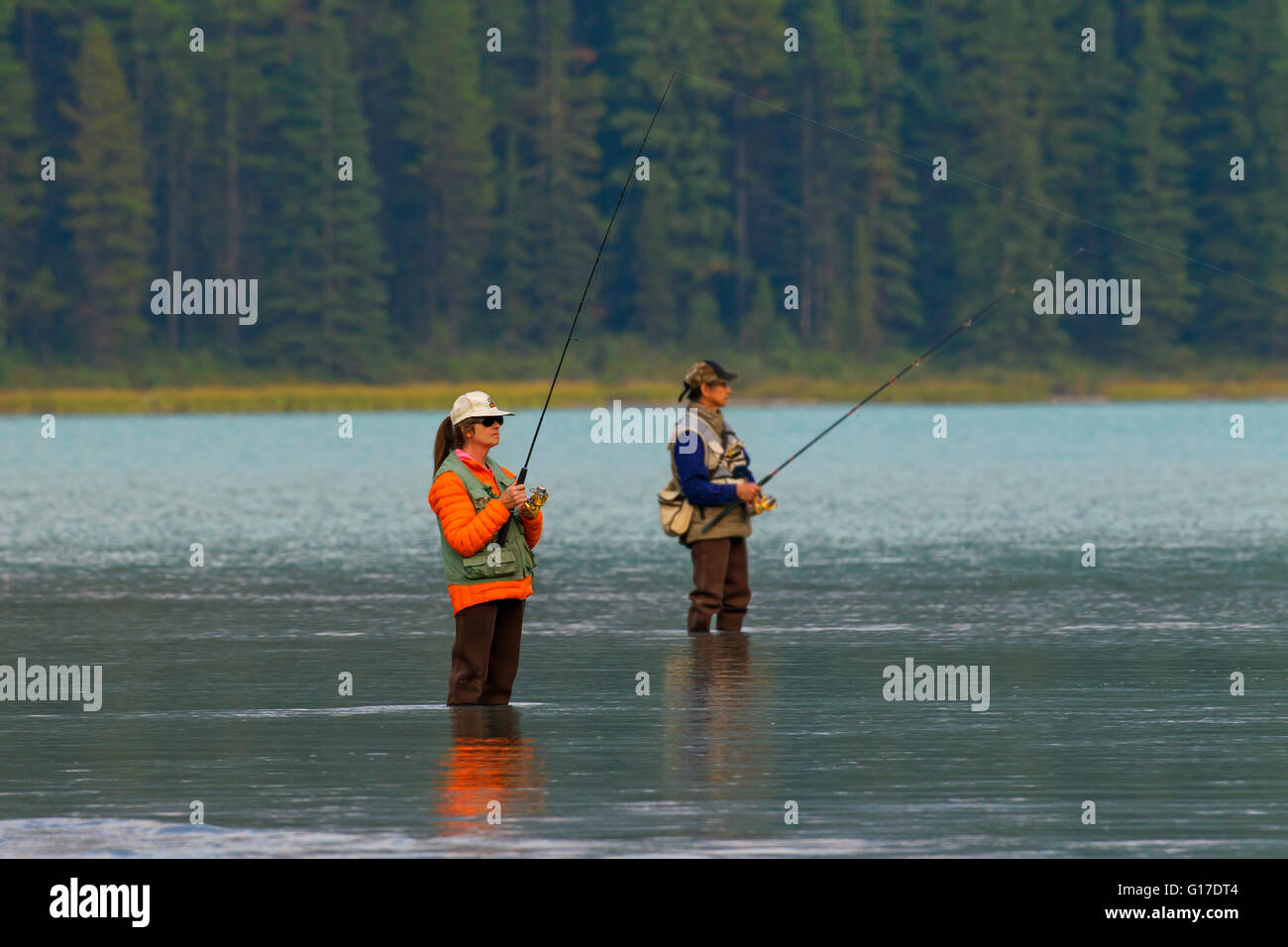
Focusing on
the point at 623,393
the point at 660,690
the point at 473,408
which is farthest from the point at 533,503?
the point at 623,393

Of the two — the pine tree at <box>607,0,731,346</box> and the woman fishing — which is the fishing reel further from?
the pine tree at <box>607,0,731,346</box>

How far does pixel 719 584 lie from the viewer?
15.3 meters

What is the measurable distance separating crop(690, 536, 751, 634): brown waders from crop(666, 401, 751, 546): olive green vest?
A: 7cm

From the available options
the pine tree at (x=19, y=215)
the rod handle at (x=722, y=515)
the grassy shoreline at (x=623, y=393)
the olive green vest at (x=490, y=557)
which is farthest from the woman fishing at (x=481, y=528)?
the pine tree at (x=19, y=215)

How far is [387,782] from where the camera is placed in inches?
389

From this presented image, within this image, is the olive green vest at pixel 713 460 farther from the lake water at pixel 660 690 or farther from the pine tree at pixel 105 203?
the pine tree at pixel 105 203

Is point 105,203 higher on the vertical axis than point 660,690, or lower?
higher

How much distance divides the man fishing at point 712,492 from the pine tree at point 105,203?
70760 millimetres

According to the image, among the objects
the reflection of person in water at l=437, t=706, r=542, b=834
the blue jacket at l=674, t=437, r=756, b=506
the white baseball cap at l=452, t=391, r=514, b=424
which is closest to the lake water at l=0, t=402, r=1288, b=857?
the reflection of person in water at l=437, t=706, r=542, b=834

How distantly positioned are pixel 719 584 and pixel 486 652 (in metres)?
3.81

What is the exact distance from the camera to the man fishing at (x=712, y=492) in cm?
1482

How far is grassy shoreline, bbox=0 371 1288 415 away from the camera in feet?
247

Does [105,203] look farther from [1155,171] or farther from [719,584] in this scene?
[719,584]
